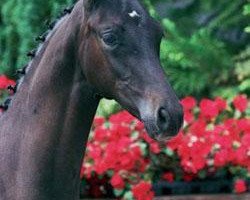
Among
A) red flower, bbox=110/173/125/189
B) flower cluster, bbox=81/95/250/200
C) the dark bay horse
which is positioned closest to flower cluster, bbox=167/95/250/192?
flower cluster, bbox=81/95/250/200

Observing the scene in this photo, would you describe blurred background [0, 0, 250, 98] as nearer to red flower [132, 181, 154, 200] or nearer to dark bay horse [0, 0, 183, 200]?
red flower [132, 181, 154, 200]

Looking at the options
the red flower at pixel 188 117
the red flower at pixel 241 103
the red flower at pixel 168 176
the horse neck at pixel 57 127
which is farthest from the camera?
the red flower at pixel 241 103

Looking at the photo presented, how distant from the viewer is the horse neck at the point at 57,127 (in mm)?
3057

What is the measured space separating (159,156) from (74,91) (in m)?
1.90

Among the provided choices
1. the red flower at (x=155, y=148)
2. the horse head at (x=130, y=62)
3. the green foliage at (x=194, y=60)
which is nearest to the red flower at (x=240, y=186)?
the red flower at (x=155, y=148)

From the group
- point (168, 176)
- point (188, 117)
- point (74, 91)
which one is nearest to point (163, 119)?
point (74, 91)

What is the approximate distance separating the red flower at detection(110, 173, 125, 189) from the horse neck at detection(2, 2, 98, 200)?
5.50 feet

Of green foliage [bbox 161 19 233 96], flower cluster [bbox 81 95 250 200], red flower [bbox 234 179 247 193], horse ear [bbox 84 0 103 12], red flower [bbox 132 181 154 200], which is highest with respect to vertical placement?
green foliage [bbox 161 19 233 96]

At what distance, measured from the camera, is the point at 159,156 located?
4.90 m

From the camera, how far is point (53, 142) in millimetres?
3078

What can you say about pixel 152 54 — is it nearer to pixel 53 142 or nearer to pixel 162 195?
pixel 53 142

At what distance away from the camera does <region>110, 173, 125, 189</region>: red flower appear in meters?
4.79

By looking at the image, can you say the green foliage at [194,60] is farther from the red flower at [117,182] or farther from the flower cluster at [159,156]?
the red flower at [117,182]

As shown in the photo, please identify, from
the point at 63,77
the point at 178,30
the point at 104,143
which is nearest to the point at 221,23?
the point at 178,30
